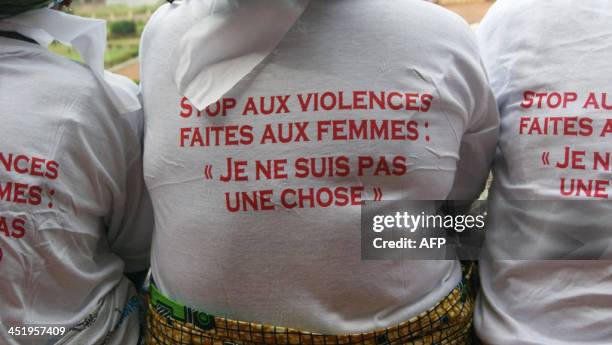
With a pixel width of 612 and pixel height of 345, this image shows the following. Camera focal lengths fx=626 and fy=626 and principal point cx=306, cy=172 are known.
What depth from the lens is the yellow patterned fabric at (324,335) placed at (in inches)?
42.3

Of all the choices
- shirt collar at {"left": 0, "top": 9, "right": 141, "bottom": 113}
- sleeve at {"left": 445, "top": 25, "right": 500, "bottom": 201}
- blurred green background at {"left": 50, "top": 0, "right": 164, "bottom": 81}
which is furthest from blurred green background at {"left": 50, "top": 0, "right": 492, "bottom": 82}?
sleeve at {"left": 445, "top": 25, "right": 500, "bottom": 201}

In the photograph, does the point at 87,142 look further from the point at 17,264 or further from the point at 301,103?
the point at 301,103

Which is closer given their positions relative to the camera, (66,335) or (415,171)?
(415,171)

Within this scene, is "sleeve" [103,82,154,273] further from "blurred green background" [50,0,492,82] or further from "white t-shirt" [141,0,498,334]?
"blurred green background" [50,0,492,82]

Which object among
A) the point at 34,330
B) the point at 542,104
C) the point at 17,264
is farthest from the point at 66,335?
the point at 542,104

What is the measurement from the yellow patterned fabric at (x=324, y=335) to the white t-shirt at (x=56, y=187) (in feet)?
0.51

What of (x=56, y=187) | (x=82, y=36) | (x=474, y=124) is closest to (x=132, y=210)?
(x=56, y=187)

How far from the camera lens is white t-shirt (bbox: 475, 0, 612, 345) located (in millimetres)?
1100

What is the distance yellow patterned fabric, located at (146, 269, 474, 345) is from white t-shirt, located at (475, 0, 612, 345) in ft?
0.22

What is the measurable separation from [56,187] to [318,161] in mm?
492

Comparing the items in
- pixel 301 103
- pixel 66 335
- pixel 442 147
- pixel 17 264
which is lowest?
pixel 66 335

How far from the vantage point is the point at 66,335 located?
1182 mm

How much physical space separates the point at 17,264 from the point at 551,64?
104 centimetres
